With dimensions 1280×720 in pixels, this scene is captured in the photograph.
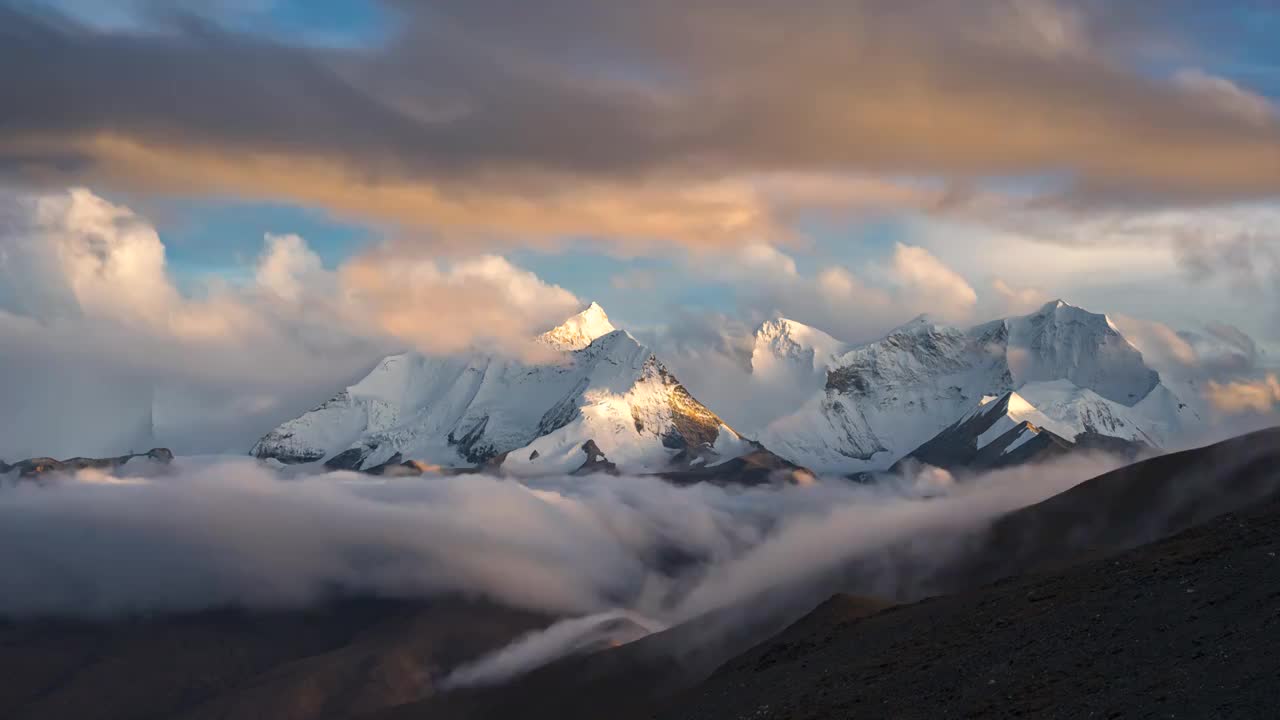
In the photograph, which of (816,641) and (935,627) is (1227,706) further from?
(816,641)

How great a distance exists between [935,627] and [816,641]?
66.2 feet

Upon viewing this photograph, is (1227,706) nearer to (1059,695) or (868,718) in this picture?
(1059,695)

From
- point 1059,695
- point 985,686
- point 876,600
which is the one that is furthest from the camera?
point 876,600

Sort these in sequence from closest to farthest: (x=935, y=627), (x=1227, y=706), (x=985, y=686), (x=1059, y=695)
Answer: (x=1227, y=706) → (x=1059, y=695) → (x=985, y=686) → (x=935, y=627)

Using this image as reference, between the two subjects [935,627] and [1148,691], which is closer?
[1148,691]

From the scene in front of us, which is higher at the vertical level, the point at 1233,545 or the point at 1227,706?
the point at 1233,545

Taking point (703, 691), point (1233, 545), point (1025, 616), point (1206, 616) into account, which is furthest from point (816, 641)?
point (1206, 616)

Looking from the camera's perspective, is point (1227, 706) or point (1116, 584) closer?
point (1227, 706)

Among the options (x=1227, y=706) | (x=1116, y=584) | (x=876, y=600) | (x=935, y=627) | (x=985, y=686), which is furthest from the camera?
(x=876, y=600)

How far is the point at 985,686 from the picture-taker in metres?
82.9

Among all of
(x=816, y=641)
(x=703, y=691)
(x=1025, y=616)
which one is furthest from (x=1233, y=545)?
(x=703, y=691)

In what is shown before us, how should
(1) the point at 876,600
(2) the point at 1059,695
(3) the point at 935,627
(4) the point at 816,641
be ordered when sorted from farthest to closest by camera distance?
A: (1) the point at 876,600
(4) the point at 816,641
(3) the point at 935,627
(2) the point at 1059,695

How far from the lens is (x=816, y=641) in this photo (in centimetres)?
12431

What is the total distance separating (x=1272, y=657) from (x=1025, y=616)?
27.7 meters
